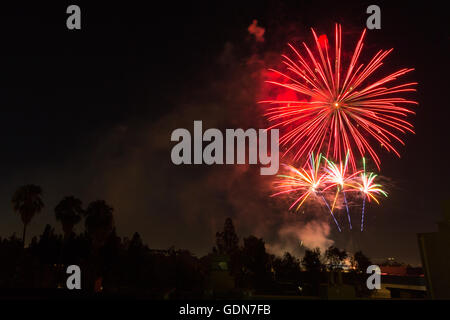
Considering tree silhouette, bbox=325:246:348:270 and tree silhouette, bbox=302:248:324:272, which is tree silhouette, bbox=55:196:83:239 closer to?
tree silhouette, bbox=302:248:324:272

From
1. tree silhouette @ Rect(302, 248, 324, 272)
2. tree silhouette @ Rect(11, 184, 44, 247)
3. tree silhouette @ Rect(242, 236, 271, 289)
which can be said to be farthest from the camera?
tree silhouette @ Rect(302, 248, 324, 272)

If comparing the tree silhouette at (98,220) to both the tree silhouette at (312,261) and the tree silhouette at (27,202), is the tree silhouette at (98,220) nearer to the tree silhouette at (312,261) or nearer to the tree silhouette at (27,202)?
the tree silhouette at (27,202)

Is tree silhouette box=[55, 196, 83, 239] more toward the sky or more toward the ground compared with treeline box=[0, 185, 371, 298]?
more toward the sky

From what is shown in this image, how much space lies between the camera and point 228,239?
86250mm

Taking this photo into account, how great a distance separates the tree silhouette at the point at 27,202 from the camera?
166 ft

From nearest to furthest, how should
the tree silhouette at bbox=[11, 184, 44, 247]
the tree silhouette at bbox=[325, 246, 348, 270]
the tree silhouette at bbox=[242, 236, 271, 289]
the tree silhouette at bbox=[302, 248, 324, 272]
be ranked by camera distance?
the tree silhouette at bbox=[11, 184, 44, 247]
the tree silhouette at bbox=[242, 236, 271, 289]
the tree silhouette at bbox=[302, 248, 324, 272]
the tree silhouette at bbox=[325, 246, 348, 270]

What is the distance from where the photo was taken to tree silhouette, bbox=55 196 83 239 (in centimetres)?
5097

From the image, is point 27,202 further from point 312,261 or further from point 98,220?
point 312,261

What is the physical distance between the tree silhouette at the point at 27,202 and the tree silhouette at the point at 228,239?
45.5 meters

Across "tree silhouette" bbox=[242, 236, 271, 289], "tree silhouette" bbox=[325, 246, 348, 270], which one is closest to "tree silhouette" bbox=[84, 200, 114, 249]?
"tree silhouette" bbox=[242, 236, 271, 289]

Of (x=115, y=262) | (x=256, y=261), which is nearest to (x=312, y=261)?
(x=256, y=261)

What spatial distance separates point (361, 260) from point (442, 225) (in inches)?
3833
